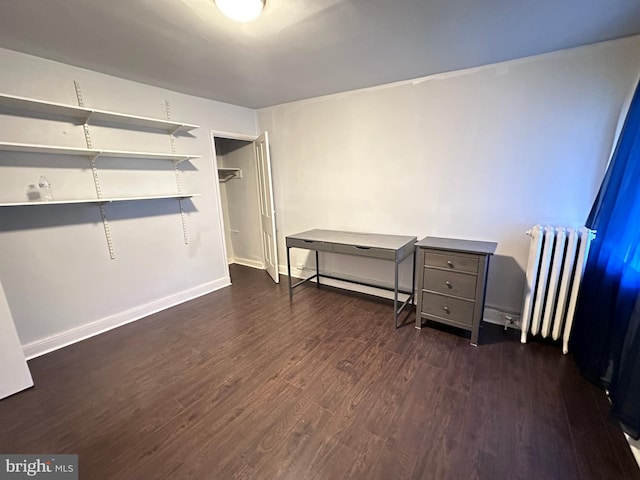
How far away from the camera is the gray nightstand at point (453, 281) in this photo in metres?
2.14

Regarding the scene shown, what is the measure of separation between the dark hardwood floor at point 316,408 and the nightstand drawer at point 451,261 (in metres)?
0.64

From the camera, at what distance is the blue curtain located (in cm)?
133

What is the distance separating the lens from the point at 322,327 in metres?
2.57

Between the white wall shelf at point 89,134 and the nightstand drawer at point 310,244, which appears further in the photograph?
the nightstand drawer at point 310,244

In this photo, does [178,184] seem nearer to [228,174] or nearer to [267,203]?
[267,203]

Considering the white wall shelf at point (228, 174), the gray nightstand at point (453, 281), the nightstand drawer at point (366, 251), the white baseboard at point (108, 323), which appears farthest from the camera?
the white wall shelf at point (228, 174)

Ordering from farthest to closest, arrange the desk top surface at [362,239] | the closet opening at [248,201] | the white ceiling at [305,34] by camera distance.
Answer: the closet opening at [248,201]
the desk top surface at [362,239]
the white ceiling at [305,34]

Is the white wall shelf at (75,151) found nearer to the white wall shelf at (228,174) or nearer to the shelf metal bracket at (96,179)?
the shelf metal bracket at (96,179)

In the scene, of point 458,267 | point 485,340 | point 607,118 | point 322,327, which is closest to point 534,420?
point 485,340

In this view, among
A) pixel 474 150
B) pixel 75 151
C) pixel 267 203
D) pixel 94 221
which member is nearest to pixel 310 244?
pixel 267 203

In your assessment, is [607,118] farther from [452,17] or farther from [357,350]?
[357,350]

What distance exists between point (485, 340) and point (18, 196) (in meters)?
3.92

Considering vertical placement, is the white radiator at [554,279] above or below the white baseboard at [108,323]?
above

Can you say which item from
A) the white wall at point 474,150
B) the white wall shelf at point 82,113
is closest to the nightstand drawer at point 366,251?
the white wall at point 474,150
